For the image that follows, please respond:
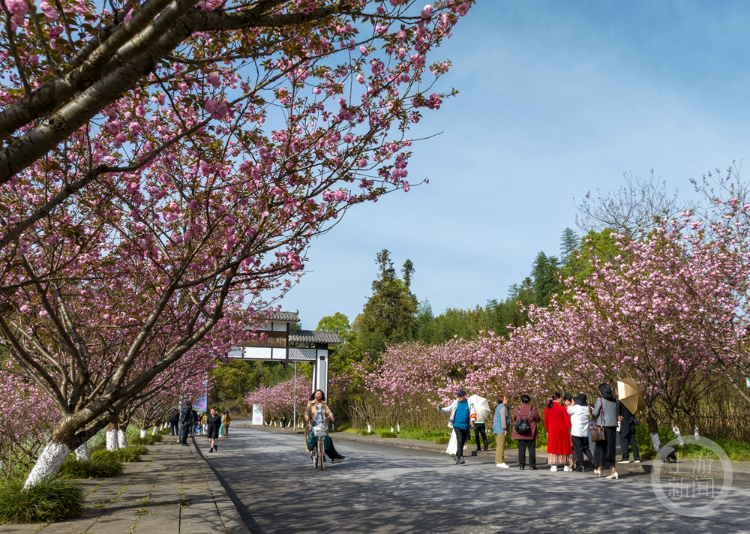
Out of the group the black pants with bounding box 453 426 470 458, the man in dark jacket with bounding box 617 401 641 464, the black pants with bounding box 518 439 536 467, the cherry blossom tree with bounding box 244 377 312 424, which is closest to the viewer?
the man in dark jacket with bounding box 617 401 641 464

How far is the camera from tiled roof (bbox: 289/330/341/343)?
162 feet

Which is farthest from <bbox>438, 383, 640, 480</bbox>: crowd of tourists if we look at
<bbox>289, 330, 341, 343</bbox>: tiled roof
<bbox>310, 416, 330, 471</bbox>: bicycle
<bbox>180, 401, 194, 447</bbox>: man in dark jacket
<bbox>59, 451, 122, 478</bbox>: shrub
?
<bbox>289, 330, 341, 343</bbox>: tiled roof

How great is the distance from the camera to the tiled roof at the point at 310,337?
4947 centimetres

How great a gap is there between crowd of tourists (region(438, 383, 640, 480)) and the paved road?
710 millimetres

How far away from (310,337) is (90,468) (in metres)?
38.0

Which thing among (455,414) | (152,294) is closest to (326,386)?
(455,414)

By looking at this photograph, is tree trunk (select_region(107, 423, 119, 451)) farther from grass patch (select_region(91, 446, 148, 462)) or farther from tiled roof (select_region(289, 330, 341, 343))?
tiled roof (select_region(289, 330, 341, 343))

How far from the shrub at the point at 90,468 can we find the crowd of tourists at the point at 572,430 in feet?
26.7

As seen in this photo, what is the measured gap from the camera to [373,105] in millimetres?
8156

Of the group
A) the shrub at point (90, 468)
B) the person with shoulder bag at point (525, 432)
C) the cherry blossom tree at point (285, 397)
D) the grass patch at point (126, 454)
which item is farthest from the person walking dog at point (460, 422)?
the cherry blossom tree at point (285, 397)

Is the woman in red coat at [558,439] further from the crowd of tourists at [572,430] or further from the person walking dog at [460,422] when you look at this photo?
the person walking dog at [460,422]

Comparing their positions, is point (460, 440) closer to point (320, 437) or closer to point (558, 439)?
point (558, 439)

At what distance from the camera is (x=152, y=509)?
7.77 m

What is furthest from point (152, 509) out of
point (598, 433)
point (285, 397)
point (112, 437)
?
point (285, 397)
